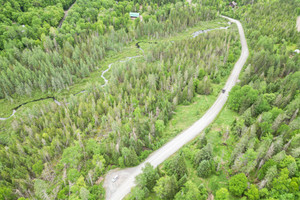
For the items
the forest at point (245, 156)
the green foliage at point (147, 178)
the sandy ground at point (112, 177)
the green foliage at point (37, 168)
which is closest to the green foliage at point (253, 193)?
the forest at point (245, 156)

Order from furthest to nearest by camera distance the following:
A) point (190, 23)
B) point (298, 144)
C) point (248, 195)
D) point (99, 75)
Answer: point (190, 23), point (99, 75), point (298, 144), point (248, 195)

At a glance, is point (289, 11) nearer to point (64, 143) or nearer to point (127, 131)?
point (127, 131)

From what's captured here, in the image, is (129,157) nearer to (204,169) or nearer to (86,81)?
(204,169)

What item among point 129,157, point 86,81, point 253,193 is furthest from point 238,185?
point 86,81

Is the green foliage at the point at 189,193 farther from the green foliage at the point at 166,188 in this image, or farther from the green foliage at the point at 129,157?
the green foliage at the point at 129,157

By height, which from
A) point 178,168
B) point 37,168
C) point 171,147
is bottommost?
point 37,168

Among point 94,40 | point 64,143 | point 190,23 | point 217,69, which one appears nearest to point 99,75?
point 94,40
